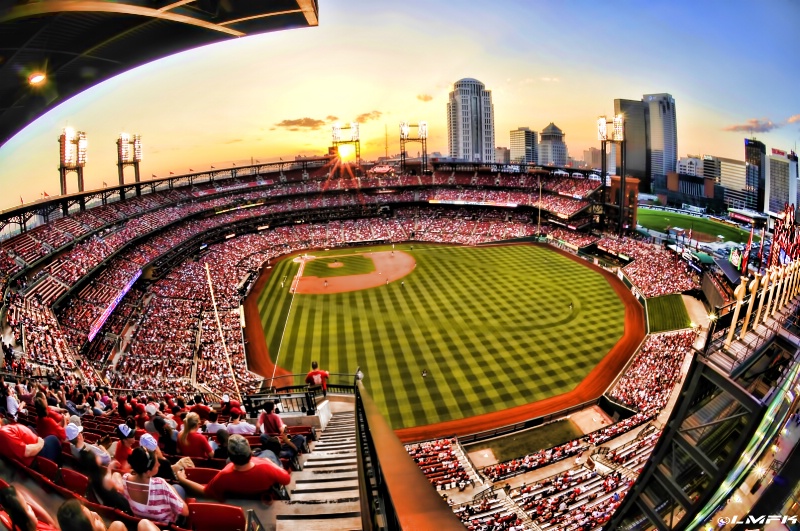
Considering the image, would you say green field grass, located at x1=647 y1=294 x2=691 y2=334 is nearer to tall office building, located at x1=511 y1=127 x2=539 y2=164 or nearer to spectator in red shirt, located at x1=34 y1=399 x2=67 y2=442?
spectator in red shirt, located at x1=34 y1=399 x2=67 y2=442

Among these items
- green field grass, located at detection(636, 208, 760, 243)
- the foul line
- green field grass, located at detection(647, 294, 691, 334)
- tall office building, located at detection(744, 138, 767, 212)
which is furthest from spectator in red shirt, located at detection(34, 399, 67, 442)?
tall office building, located at detection(744, 138, 767, 212)

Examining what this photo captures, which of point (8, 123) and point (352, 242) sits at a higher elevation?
point (8, 123)

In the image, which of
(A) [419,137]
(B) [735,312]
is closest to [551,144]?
(A) [419,137]

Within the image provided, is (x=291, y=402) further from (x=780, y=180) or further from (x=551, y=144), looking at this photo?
(x=551, y=144)

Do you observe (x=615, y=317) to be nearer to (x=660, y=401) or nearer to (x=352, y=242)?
(x=660, y=401)

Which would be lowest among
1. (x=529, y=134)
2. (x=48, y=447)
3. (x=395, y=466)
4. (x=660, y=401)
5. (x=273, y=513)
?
(x=660, y=401)

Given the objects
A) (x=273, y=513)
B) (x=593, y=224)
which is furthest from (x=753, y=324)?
(x=593, y=224)
